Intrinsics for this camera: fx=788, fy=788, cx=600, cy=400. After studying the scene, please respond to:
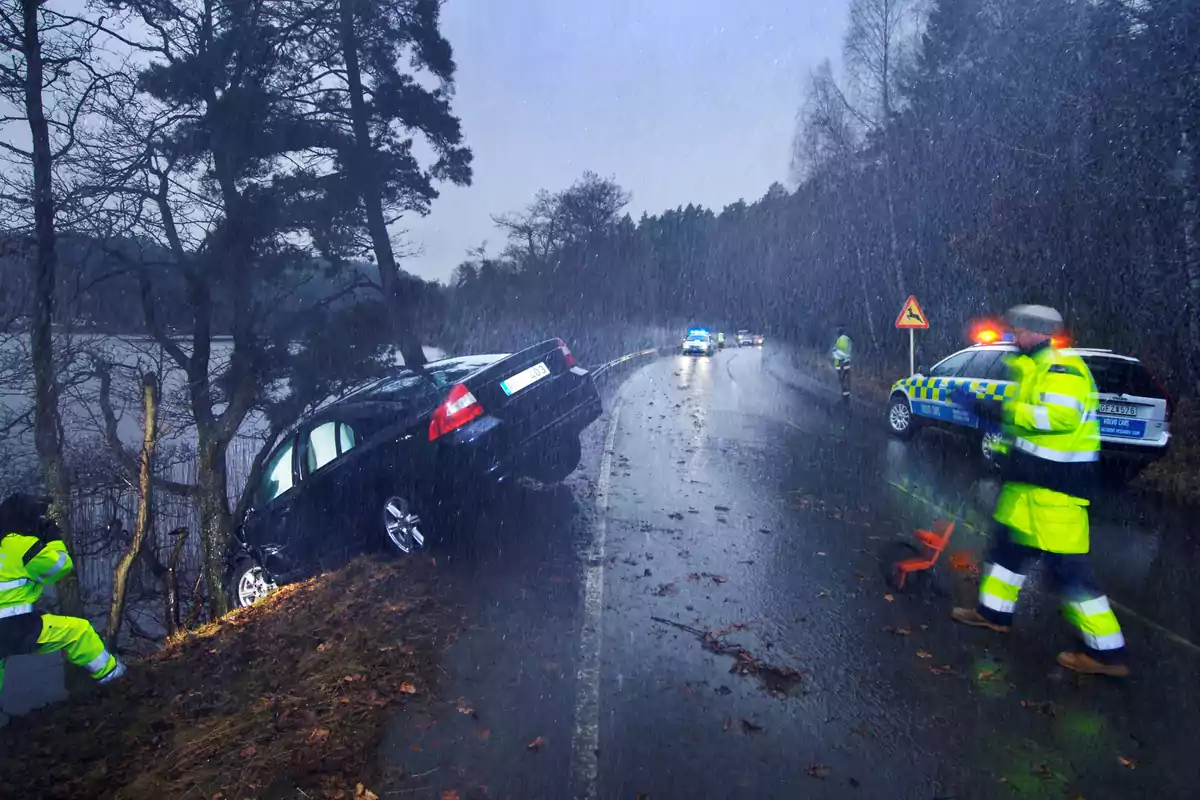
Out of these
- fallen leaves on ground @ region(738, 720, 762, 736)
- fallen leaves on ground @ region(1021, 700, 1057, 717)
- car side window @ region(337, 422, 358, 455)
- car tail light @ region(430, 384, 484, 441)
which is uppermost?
car tail light @ region(430, 384, 484, 441)

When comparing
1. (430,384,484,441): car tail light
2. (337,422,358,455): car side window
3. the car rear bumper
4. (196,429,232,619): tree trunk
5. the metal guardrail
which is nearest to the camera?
(430,384,484,441): car tail light

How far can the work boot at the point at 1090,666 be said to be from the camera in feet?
14.3

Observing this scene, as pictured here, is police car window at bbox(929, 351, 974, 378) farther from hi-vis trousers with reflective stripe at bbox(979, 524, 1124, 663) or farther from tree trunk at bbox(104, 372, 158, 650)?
tree trunk at bbox(104, 372, 158, 650)

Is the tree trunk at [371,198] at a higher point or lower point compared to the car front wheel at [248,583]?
higher

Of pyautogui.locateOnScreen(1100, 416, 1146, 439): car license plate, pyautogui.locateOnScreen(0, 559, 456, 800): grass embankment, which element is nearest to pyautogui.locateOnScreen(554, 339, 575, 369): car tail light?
pyautogui.locateOnScreen(0, 559, 456, 800): grass embankment

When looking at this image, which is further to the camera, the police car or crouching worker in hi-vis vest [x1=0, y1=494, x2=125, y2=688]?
the police car

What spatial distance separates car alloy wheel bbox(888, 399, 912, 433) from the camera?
13.3m

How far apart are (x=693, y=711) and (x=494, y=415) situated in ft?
13.7

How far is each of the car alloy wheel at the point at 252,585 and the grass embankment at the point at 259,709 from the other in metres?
→ 1.86

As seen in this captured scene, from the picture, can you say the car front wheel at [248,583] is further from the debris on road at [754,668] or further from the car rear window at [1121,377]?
the car rear window at [1121,377]

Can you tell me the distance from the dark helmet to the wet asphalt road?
2693 mm

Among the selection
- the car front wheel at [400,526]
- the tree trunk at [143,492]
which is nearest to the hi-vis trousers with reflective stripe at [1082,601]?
the car front wheel at [400,526]

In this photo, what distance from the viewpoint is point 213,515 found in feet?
41.0

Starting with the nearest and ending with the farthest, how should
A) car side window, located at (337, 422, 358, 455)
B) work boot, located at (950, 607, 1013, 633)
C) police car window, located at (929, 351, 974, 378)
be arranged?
work boot, located at (950, 607, 1013, 633)
car side window, located at (337, 422, 358, 455)
police car window, located at (929, 351, 974, 378)
